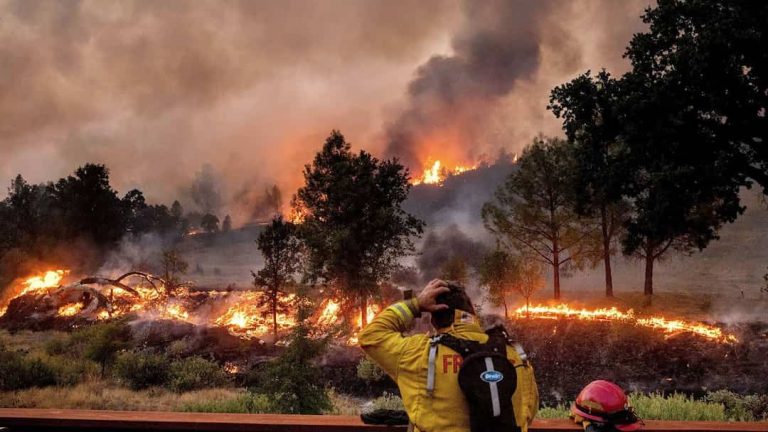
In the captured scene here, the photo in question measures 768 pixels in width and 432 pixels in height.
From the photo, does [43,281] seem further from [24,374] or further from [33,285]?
[24,374]

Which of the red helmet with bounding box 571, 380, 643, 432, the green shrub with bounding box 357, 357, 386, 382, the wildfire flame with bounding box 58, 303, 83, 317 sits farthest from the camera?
the wildfire flame with bounding box 58, 303, 83, 317

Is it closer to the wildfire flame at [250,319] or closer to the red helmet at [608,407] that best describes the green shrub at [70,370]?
the wildfire flame at [250,319]

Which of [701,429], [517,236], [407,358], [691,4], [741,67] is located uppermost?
[691,4]

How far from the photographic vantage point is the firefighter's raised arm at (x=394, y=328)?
322 cm

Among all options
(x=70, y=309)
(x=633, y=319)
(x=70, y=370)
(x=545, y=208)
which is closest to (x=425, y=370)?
(x=70, y=370)

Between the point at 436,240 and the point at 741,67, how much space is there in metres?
69.9

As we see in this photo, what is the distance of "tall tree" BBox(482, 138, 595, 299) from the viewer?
3744 cm

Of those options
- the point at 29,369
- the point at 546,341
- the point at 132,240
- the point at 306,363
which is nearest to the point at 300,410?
the point at 306,363

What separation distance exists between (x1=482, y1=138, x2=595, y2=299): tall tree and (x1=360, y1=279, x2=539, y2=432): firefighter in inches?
1371

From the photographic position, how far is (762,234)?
97250mm

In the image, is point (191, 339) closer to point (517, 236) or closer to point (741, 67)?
point (517, 236)

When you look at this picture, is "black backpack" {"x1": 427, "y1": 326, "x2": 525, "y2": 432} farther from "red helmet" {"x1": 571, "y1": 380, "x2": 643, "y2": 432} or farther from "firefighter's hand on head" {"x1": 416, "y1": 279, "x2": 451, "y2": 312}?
"red helmet" {"x1": 571, "y1": 380, "x2": 643, "y2": 432}

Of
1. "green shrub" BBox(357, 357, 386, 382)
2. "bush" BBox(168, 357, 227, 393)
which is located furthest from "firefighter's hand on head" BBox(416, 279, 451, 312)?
"green shrub" BBox(357, 357, 386, 382)

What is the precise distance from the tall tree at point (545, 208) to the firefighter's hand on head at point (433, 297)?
1372 inches
